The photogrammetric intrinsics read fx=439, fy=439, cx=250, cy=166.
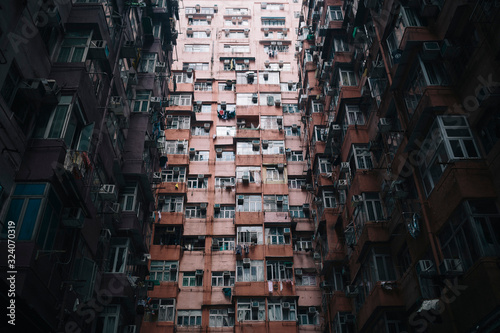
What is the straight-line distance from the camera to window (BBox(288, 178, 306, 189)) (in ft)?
111

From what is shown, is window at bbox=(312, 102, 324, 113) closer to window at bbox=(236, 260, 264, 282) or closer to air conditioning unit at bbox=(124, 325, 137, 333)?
window at bbox=(236, 260, 264, 282)

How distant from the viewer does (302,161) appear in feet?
115

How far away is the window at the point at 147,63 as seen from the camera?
28.0 m

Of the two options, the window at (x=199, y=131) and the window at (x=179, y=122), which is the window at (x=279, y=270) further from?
the window at (x=179, y=122)

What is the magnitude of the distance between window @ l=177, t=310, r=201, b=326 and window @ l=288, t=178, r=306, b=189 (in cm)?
1170

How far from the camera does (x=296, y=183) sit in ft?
112

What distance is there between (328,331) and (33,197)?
18.5 m

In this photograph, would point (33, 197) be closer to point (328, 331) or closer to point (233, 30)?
point (328, 331)

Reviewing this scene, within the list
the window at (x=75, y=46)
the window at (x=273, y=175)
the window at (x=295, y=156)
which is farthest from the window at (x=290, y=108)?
the window at (x=75, y=46)

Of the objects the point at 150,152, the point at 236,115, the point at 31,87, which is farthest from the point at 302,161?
the point at 31,87

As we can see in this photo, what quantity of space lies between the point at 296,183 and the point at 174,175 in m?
9.37

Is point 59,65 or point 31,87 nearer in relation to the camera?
point 31,87

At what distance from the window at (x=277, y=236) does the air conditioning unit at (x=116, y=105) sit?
13.5m

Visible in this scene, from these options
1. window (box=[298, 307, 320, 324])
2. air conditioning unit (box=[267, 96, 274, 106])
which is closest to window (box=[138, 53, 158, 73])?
air conditioning unit (box=[267, 96, 274, 106])
